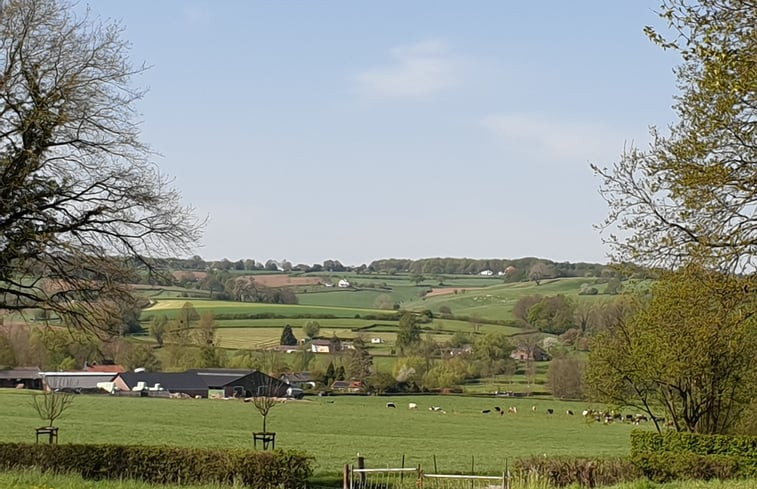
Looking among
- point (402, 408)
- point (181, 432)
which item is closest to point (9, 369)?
point (402, 408)

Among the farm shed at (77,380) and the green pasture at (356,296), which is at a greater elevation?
the green pasture at (356,296)

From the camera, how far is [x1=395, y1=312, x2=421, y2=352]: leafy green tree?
10250 centimetres

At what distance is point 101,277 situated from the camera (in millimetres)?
24500

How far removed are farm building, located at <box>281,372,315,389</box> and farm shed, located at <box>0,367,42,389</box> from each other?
25.7 metres

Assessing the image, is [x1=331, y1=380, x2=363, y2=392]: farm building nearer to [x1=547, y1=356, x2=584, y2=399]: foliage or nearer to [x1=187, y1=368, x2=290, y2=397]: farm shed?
[x1=187, y1=368, x2=290, y2=397]: farm shed

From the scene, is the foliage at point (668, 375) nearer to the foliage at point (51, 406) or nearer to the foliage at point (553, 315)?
the foliage at point (51, 406)

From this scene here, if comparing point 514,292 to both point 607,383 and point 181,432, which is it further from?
point 607,383

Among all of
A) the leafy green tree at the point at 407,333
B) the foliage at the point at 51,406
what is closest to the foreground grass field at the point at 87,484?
the foliage at the point at 51,406

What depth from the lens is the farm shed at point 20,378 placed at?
9417 centimetres

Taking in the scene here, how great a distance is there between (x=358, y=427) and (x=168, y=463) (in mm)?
40716

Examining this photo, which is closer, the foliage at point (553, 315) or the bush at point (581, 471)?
the bush at point (581, 471)

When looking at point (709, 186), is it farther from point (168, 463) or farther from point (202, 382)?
point (202, 382)

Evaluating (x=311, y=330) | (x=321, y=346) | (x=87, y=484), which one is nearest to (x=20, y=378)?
(x=321, y=346)

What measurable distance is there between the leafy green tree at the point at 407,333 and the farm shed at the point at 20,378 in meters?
39.1
